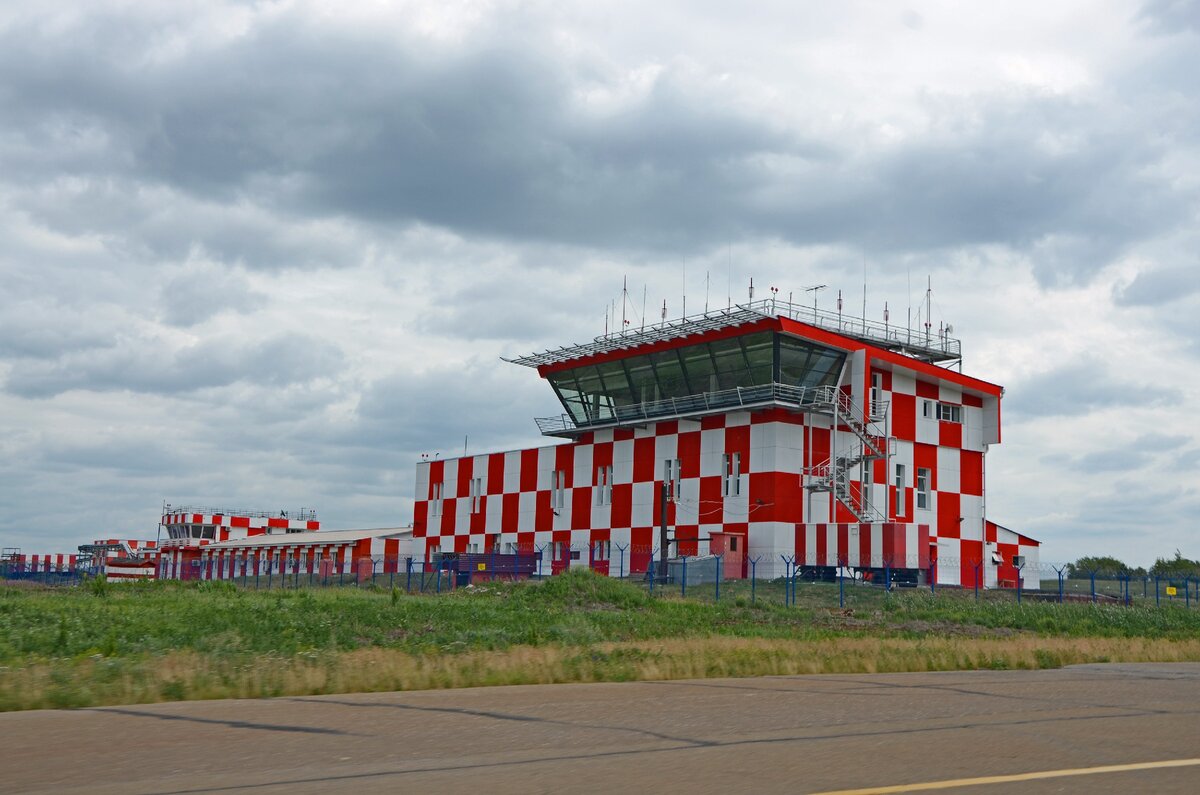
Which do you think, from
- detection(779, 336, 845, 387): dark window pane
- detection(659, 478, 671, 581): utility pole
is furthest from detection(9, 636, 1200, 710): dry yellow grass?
detection(779, 336, 845, 387): dark window pane

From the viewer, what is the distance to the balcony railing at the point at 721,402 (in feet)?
174

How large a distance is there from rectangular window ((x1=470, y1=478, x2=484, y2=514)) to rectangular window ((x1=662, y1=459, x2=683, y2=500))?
49.0 feet

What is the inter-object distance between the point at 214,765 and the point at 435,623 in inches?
746

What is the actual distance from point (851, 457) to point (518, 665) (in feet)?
133

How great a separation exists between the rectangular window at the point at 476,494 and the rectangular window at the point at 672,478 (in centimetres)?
1493

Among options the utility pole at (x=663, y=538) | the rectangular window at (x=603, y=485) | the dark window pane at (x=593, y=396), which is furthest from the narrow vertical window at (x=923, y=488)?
the dark window pane at (x=593, y=396)

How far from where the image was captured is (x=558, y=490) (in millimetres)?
63969

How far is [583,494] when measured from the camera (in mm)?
62406

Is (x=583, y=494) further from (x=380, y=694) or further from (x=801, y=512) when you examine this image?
(x=380, y=694)

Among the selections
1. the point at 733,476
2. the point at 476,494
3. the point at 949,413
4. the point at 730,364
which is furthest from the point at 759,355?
the point at 476,494

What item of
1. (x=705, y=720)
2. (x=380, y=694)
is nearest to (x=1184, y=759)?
(x=705, y=720)

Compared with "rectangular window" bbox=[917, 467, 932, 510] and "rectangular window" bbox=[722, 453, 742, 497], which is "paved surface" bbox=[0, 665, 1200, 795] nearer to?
"rectangular window" bbox=[722, 453, 742, 497]

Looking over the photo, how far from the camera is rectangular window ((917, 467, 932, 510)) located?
5766cm

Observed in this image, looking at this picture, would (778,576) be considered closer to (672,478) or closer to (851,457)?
(851,457)
